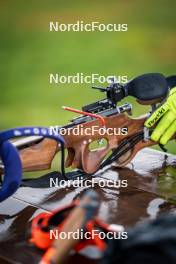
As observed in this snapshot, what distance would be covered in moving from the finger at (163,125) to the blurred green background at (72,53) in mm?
986

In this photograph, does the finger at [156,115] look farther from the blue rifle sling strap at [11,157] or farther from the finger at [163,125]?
the blue rifle sling strap at [11,157]

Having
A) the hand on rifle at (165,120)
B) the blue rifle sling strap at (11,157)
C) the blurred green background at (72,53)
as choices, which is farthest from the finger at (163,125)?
the blurred green background at (72,53)

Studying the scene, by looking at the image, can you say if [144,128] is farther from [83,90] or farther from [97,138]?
[83,90]

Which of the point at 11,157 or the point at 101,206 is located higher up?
the point at 11,157

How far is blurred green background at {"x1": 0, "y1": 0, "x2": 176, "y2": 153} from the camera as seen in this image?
2.17 metres

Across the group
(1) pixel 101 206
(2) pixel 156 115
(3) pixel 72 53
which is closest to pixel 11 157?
(1) pixel 101 206

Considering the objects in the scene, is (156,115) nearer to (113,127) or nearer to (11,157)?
(113,127)

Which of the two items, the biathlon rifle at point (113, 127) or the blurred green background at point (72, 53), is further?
the blurred green background at point (72, 53)

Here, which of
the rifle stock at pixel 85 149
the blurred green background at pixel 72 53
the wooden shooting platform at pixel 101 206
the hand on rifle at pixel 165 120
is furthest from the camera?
the blurred green background at pixel 72 53

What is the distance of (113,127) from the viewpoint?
106cm

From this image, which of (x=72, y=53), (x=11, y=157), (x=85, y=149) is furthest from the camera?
(x=72, y=53)

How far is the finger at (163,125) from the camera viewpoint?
1.09 meters

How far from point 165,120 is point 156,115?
0.02 meters

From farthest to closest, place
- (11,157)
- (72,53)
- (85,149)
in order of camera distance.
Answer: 1. (72,53)
2. (85,149)
3. (11,157)
